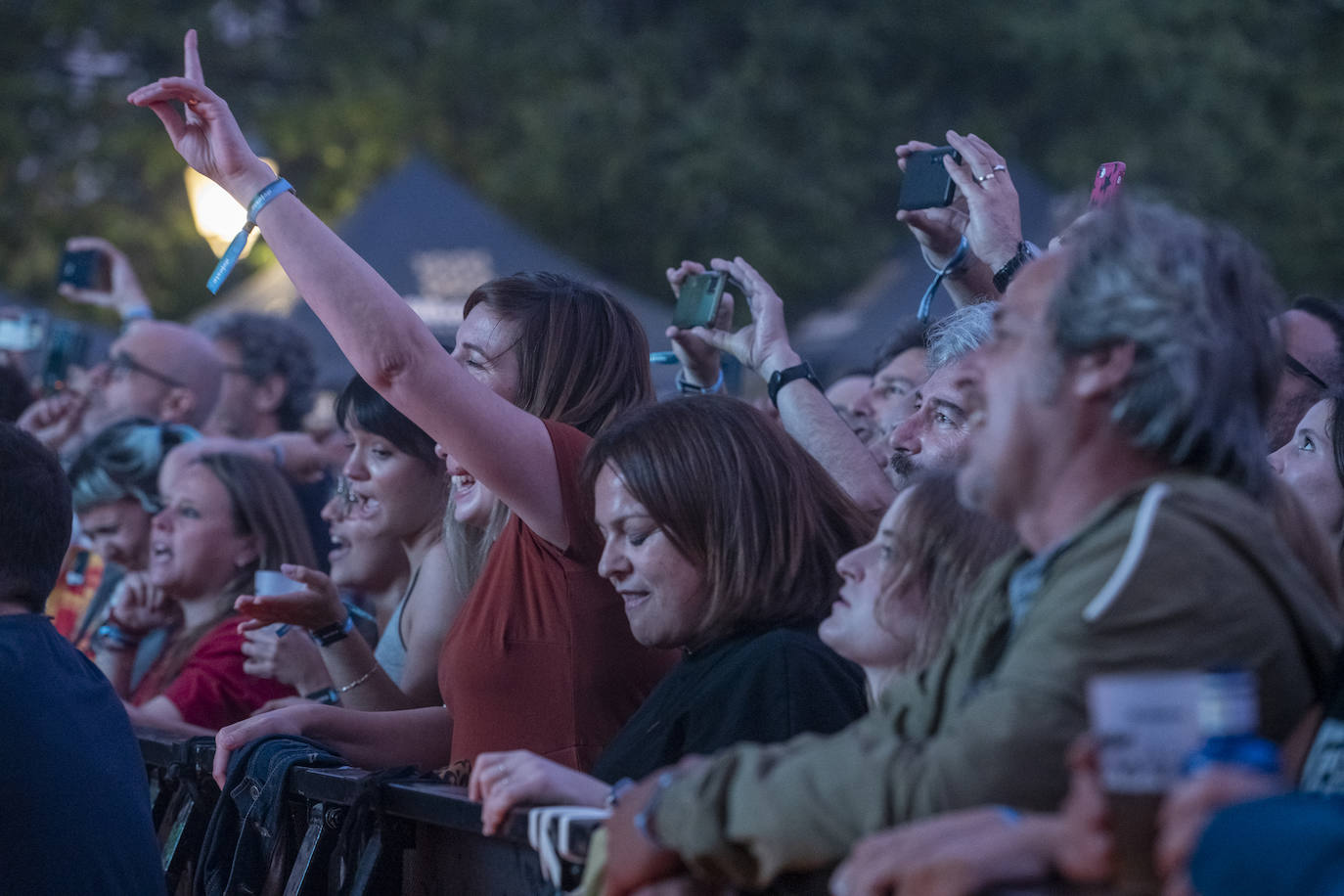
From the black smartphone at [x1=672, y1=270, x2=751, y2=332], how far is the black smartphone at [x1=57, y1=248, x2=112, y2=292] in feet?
12.1

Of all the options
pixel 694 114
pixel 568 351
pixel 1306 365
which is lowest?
pixel 568 351

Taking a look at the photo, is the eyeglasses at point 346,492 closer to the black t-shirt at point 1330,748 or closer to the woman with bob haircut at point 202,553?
the woman with bob haircut at point 202,553

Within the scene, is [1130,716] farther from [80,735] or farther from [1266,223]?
[1266,223]

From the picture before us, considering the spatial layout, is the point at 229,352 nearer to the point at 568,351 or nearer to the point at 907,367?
the point at 907,367

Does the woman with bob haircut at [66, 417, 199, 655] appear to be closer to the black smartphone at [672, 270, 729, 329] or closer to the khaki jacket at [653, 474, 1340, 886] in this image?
the black smartphone at [672, 270, 729, 329]

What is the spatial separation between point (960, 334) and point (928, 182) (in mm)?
336

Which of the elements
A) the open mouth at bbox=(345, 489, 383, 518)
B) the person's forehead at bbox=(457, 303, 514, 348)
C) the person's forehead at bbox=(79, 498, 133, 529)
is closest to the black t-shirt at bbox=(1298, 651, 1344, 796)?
the person's forehead at bbox=(457, 303, 514, 348)

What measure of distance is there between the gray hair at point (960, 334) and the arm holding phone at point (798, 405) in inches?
10.0

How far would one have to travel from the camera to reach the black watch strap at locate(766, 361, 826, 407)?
3622 millimetres

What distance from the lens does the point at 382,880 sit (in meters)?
2.88

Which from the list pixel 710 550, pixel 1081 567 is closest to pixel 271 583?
pixel 710 550

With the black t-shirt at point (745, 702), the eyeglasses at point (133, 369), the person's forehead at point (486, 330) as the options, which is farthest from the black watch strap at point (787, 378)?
the eyeglasses at point (133, 369)

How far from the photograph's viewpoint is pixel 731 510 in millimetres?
2730

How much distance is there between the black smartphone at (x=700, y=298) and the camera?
12.6 ft
